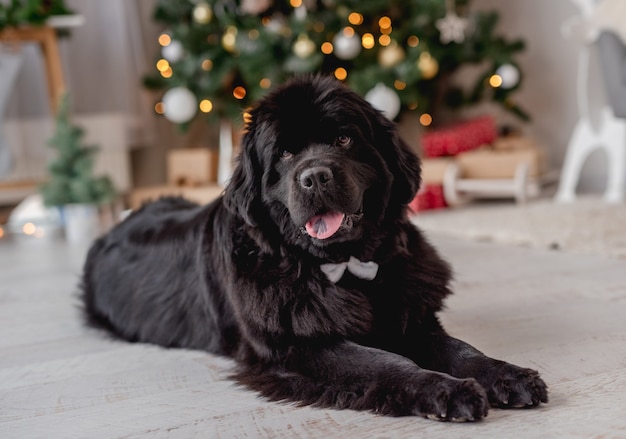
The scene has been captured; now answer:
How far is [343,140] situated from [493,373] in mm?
653

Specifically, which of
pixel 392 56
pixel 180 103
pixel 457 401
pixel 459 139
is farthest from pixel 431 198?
pixel 457 401

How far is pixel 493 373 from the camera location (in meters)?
1.43

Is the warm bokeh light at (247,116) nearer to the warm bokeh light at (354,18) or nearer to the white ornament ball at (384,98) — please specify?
the white ornament ball at (384,98)

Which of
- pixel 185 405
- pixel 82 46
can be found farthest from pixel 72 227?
pixel 185 405

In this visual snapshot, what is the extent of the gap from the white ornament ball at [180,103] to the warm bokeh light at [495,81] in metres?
2.33

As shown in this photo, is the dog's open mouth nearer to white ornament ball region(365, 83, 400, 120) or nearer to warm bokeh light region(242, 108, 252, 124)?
warm bokeh light region(242, 108, 252, 124)

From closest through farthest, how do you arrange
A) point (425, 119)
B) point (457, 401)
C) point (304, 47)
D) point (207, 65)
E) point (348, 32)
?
point (457, 401), point (304, 47), point (348, 32), point (207, 65), point (425, 119)

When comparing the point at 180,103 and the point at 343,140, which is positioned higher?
the point at 343,140

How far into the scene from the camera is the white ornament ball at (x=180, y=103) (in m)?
5.50

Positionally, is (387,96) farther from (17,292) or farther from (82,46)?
(82,46)

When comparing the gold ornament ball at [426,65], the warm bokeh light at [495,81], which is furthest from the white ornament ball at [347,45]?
the warm bokeh light at [495,81]

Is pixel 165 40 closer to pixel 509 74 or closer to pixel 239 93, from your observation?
pixel 239 93

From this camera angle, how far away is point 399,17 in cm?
562

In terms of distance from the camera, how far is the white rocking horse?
4.08m
